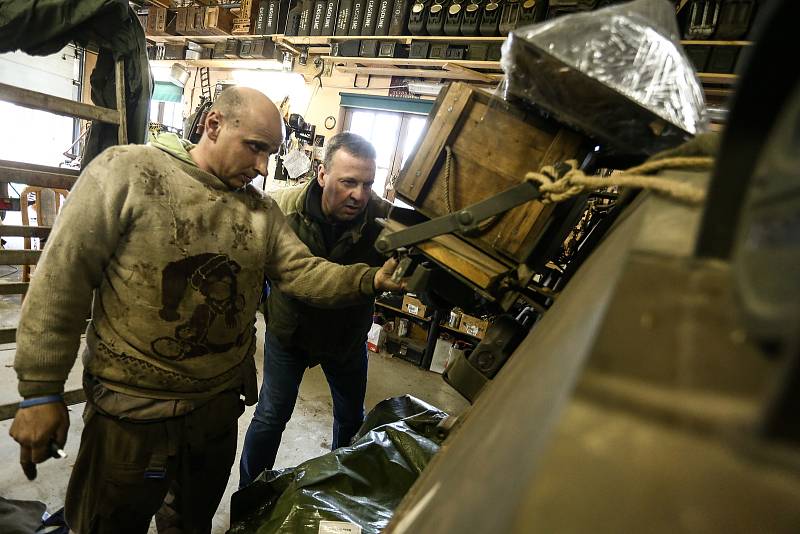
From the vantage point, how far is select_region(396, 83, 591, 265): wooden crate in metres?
0.84

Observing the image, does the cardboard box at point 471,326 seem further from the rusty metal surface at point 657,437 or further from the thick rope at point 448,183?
the rusty metal surface at point 657,437

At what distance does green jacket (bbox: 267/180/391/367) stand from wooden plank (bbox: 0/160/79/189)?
106 cm

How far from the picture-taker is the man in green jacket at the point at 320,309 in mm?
1903

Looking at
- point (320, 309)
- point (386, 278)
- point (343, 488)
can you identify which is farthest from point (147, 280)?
point (343, 488)

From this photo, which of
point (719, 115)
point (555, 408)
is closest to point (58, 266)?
point (555, 408)

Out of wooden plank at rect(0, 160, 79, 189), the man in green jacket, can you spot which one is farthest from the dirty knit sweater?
wooden plank at rect(0, 160, 79, 189)

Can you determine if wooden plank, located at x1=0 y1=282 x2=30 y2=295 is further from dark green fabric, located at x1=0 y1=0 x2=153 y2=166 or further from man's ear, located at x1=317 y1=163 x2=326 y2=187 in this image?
man's ear, located at x1=317 y1=163 x2=326 y2=187

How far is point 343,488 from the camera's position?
1.39m

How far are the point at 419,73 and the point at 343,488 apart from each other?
4.59 m

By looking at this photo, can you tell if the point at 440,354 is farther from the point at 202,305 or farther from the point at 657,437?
the point at 657,437

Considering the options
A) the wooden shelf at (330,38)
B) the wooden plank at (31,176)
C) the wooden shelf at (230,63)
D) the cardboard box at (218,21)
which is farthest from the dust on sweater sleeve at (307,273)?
the cardboard box at (218,21)

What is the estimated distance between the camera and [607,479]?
0.18 metres

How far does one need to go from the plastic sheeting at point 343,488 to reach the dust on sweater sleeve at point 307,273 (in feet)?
1.89

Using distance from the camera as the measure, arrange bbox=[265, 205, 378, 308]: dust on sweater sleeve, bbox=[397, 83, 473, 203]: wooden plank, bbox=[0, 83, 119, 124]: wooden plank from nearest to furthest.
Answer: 1. bbox=[397, 83, 473, 203]: wooden plank
2. bbox=[265, 205, 378, 308]: dust on sweater sleeve
3. bbox=[0, 83, 119, 124]: wooden plank
